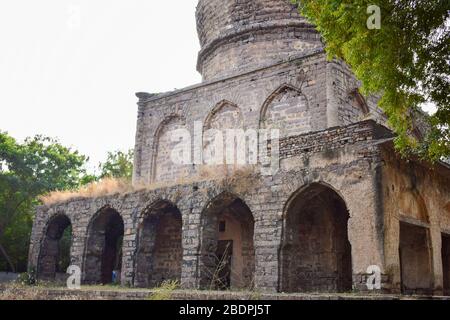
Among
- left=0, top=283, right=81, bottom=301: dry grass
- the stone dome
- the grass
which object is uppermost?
the stone dome

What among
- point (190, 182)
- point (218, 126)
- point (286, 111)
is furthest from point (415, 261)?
point (218, 126)

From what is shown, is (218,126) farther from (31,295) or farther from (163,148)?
(31,295)

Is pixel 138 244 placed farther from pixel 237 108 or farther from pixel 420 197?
pixel 420 197

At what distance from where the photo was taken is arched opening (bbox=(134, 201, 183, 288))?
13.3m

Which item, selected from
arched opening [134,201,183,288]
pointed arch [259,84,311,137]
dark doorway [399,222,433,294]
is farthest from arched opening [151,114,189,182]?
dark doorway [399,222,433,294]

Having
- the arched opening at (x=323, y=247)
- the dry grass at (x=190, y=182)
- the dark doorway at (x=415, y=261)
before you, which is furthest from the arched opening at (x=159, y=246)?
the dark doorway at (x=415, y=261)

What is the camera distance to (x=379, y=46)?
6.99 metres

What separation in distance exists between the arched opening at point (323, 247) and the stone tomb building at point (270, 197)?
29mm

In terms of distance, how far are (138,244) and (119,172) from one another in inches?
688

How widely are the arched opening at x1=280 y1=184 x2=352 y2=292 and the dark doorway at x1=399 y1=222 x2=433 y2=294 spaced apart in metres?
1.37

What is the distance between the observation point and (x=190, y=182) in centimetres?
1259

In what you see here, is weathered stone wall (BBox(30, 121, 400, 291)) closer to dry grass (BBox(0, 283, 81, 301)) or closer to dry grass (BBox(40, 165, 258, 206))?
dry grass (BBox(40, 165, 258, 206))

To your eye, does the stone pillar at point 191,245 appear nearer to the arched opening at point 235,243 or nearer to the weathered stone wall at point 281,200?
the weathered stone wall at point 281,200

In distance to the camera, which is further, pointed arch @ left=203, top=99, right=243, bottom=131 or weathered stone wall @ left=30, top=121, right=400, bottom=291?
pointed arch @ left=203, top=99, right=243, bottom=131
